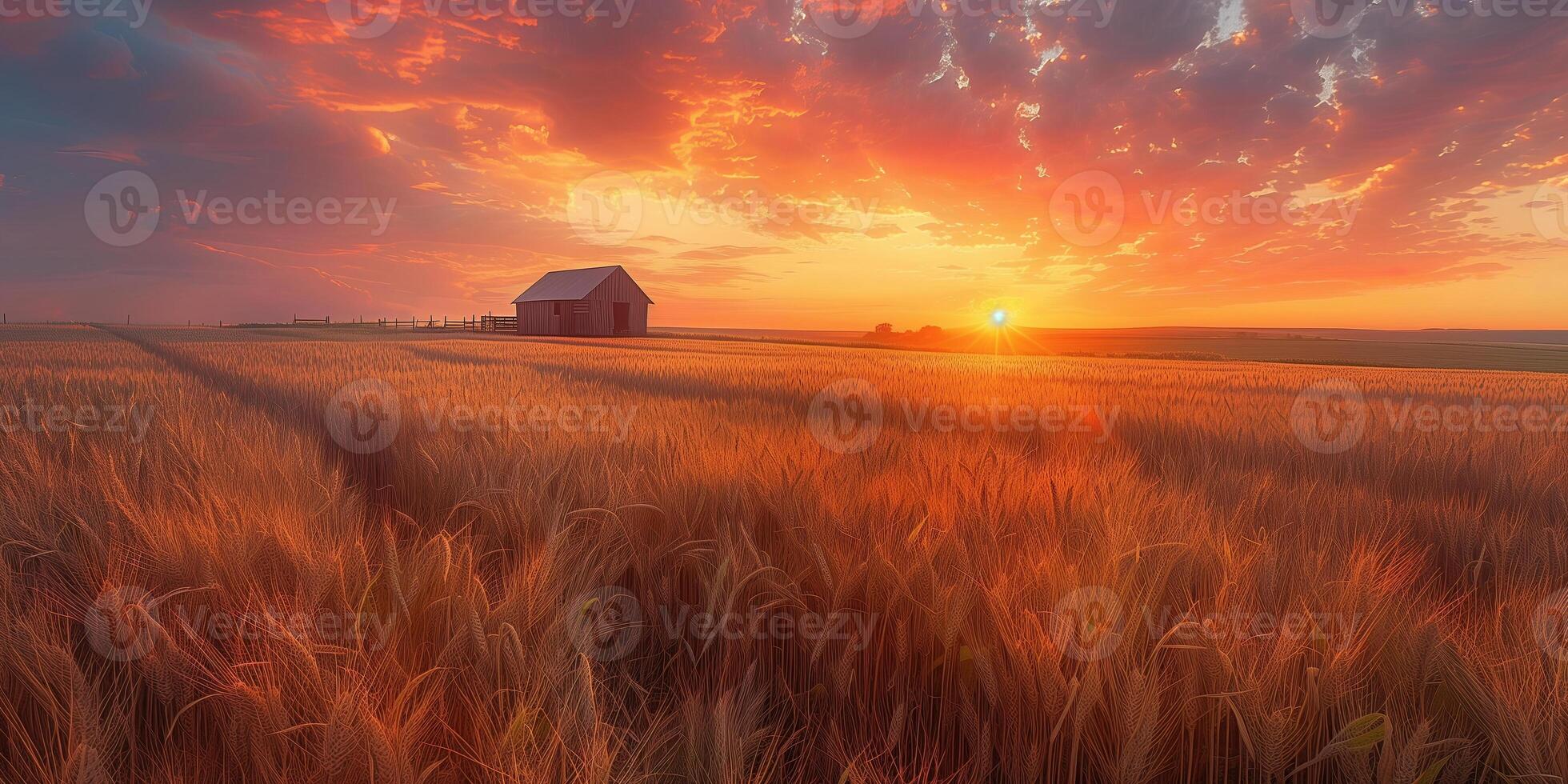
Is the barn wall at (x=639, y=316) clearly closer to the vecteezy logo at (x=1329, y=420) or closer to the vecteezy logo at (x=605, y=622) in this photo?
the vecteezy logo at (x=1329, y=420)

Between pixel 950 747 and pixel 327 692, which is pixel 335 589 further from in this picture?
pixel 950 747

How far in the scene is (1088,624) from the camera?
1.12m

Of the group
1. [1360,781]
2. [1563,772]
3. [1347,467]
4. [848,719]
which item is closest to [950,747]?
[848,719]

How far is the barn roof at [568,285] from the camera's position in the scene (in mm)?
44719

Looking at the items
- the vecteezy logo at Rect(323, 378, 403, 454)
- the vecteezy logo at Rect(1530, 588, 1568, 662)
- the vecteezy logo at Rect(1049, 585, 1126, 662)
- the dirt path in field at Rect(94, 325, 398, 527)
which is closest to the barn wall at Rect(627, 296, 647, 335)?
the dirt path in field at Rect(94, 325, 398, 527)

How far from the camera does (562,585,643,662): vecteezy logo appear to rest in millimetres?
1184

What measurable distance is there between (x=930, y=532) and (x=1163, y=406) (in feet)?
15.0

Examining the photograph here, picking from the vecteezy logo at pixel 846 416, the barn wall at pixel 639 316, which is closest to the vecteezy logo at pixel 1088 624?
the vecteezy logo at pixel 846 416
